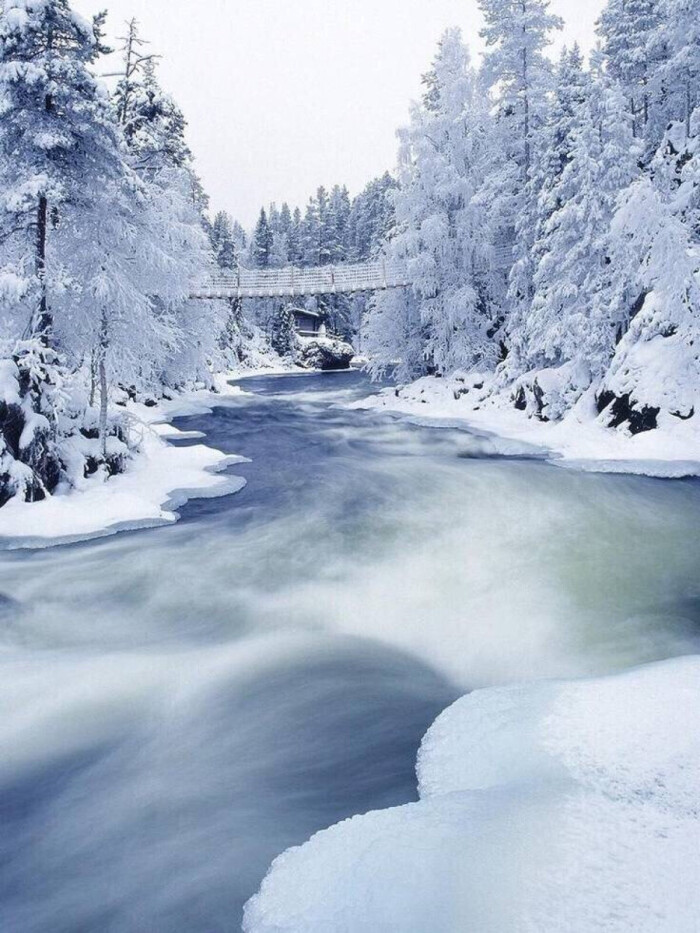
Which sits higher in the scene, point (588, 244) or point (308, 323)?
point (308, 323)

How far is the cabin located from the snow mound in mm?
62038

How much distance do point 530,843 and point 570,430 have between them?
53.2 feet

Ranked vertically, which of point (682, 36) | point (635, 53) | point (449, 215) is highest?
point (635, 53)

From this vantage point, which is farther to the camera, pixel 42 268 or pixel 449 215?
pixel 449 215

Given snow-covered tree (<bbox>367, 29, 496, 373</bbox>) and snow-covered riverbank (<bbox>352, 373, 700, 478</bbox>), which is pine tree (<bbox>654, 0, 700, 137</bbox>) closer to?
snow-covered tree (<bbox>367, 29, 496, 373</bbox>)

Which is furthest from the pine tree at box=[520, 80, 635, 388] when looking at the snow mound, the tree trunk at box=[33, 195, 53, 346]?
the snow mound

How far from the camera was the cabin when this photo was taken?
65075 millimetres

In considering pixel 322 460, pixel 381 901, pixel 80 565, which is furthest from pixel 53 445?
pixel 381 901

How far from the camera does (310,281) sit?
3797 cm

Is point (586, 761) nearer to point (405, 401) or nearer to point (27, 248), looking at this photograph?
point (27, 248)

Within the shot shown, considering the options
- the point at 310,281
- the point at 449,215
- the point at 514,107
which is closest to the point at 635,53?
the point at 514,107

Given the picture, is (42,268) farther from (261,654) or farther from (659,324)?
(659,324)

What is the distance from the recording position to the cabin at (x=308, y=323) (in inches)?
2562

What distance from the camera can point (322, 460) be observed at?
17141 millimetres
